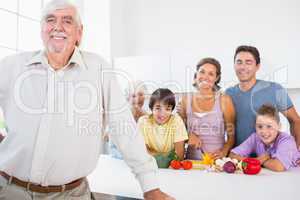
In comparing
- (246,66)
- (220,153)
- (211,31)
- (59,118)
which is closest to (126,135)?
(59,118)

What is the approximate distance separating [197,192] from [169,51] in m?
1.84

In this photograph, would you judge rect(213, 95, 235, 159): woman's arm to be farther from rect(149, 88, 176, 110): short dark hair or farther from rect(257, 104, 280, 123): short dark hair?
rect(149, 88, 176, 110): short dark hair

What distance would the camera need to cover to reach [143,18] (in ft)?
9.98

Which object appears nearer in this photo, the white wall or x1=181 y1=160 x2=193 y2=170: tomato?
x1=181 y1=160 x2=193 y2=170: tomato

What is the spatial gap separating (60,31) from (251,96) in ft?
3.73

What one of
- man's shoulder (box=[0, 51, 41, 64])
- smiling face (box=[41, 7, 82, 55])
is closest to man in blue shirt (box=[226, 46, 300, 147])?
smiling face (box=[41, 7, 82, 55])

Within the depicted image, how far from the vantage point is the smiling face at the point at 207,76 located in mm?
1873

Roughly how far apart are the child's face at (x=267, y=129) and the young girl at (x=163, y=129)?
0.40 m

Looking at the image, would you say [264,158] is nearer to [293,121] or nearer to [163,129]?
[293,121]

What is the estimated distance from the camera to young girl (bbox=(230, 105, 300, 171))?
155 cm

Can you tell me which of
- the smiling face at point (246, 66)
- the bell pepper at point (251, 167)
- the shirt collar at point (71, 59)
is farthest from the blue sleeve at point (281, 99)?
the shirt collar at point (71, 59)

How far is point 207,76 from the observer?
1884 mm

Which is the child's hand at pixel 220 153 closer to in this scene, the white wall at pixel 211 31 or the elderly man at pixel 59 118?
the white wall at pixel 211 31

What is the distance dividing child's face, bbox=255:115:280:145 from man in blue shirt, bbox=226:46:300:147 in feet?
0.29
